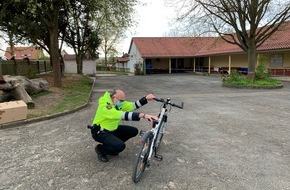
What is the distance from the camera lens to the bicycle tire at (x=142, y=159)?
3738 mm

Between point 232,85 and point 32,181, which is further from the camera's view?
point 232,85

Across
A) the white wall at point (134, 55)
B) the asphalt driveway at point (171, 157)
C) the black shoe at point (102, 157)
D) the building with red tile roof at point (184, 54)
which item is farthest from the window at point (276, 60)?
the black shoe at point (102, 157)

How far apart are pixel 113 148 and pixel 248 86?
1354 centimetres

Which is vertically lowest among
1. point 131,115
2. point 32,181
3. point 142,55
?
point 32,181

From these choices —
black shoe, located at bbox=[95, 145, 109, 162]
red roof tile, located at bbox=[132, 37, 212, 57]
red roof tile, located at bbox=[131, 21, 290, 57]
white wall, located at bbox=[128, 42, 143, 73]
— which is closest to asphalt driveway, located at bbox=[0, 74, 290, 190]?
black shoe, located at bbox=[95, 145, 109, 162]

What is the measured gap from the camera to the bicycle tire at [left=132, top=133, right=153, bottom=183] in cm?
374

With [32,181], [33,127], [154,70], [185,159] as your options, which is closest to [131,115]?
[185,159]

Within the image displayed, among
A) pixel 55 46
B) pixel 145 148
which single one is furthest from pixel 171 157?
pixel 55 46

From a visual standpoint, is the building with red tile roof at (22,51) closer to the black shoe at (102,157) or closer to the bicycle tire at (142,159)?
the black shoe at (102,157)

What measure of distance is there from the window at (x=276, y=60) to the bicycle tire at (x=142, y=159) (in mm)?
23001

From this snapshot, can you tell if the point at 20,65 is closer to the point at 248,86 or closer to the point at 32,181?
A: the point at 248,86

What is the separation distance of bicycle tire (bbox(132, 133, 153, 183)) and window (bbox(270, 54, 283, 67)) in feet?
75.5

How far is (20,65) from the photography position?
56.1 feet

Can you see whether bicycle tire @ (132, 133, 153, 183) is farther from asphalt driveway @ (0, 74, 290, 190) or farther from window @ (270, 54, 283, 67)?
window @ (270, 54, 283, 67)
